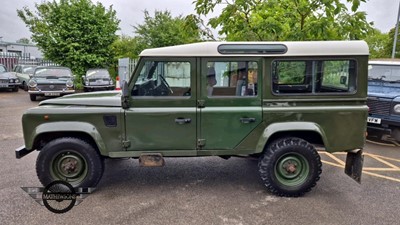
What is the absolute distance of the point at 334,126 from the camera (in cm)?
385

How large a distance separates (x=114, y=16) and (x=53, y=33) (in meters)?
3.94

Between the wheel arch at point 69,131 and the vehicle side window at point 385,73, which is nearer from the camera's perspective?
the wheel arch at point 69,131

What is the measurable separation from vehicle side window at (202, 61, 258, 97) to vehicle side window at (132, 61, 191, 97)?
0.91 ft

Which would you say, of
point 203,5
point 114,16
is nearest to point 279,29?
point 203,5

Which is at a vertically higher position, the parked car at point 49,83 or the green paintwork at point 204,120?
the parked car at point 49,83

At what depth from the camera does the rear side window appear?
3.81 metres

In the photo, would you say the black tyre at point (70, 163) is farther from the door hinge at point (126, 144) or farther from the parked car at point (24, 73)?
the parked car at point (24, 73)

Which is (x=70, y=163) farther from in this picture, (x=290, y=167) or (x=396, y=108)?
(x=396, y=108)

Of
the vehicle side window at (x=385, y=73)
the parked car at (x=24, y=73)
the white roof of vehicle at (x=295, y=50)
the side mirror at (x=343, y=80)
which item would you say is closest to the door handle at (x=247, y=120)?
the white roof of vehicle at (x=295, y=50)

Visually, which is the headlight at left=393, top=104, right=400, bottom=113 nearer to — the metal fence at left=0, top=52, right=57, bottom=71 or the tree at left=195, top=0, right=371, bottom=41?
the tree at left=195, top=0, right=371, bottom=41

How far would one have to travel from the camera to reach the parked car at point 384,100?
6203mm

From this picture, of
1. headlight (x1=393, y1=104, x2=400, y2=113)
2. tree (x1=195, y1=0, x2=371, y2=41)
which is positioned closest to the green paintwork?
headlight (x1=393, y1=104, x2=400, y2=113)

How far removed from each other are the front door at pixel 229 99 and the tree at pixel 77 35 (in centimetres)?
1517

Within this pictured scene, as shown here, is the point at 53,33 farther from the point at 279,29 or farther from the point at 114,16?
the point at 279,29
